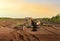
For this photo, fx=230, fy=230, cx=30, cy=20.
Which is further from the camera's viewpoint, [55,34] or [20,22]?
[20,22]

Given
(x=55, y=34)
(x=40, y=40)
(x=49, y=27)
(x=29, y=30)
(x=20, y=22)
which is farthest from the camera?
(x=20, y=22)

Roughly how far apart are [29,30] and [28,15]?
0.70m

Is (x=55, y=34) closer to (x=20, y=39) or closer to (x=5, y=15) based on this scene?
(x=20, y=39)

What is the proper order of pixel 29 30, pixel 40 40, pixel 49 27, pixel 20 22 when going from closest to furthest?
1. pixel 40 40
2. pixel 29 30
3. pixel 49 27
4. pixel 20 22

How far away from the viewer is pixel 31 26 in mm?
4988

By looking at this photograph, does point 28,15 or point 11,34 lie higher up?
point 28,15

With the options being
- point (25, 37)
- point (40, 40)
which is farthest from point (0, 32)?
point (40, 40)

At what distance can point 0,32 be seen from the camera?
14.6ft

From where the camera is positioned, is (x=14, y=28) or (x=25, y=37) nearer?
(x=25, y=37)

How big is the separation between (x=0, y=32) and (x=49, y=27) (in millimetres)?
1169

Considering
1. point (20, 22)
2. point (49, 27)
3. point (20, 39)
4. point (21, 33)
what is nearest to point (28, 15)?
point (20, 22)

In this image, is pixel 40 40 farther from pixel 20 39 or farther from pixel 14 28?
pixel 14 28

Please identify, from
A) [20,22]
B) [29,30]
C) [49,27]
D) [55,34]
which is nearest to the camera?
[55,34]

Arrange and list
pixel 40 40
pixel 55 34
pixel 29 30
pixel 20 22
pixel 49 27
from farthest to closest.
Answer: pixel 20 22 → pixel 49 27 → pixel 29 30 → pixel 55 34 → pixel 40 40
